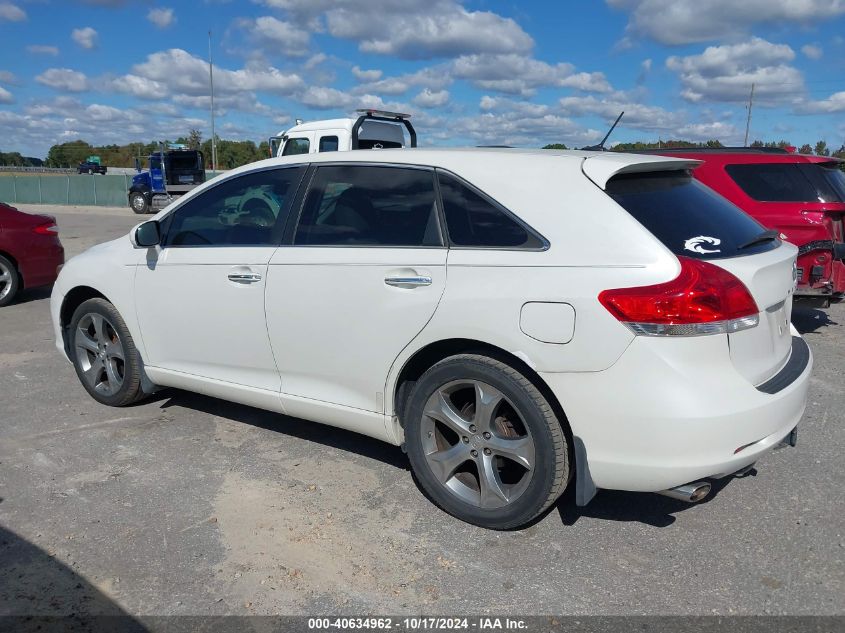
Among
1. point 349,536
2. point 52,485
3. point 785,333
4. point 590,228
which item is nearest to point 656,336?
point 590,228

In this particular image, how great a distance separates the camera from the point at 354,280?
3496 mm

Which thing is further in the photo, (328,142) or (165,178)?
(165,178)

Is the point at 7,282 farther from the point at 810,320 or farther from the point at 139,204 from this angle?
the point at 139,204

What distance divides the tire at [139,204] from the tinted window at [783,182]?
91.1 feet

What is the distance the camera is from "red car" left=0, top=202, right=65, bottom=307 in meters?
8.79

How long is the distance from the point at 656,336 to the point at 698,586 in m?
1.06

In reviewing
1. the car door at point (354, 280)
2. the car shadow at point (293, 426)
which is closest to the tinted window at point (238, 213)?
the car door at point (354, 280)

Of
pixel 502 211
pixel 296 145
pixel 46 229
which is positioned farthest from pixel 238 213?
pixel 296 145

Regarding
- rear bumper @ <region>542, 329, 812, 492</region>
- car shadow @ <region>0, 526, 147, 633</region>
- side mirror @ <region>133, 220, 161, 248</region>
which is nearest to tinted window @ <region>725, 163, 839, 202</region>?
rear bumper @ <region>542, 329, 812, 492</region>

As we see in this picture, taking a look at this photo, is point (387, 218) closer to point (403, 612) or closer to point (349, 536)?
point (349, 536)

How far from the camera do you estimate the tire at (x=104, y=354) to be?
15.4 ft

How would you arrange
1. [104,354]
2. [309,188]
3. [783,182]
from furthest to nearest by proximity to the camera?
[783,182] → [104,354] → [309,188]

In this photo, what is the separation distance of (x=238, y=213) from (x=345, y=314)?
1.14 m

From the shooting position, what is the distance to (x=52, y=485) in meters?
3.74
